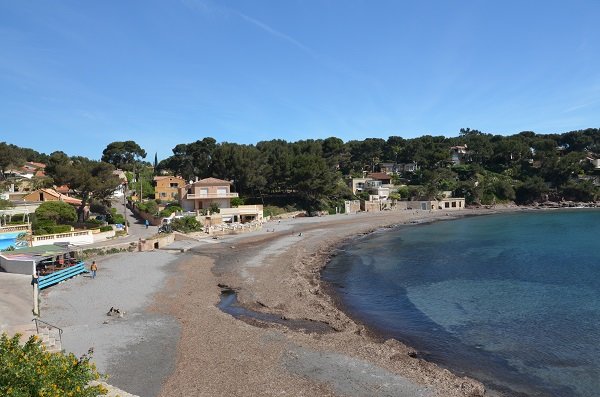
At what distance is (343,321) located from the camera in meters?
21.4

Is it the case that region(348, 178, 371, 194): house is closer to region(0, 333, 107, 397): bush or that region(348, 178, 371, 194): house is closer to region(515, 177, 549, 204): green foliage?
region(515, 177, 549, 204): green foliage

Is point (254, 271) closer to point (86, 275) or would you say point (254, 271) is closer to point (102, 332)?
point (86, 275)

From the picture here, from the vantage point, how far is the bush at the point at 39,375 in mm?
7293

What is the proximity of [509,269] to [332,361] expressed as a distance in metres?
24.9

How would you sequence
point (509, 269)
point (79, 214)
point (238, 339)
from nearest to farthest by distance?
point (238, 339) < point (509, 269) < point (79, 214)

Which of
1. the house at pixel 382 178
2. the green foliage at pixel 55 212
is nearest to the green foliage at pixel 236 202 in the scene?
the green foliage at pixel 55 212

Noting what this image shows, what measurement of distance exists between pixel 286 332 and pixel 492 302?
44.5 feet

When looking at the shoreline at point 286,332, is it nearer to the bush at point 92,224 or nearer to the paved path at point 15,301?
the paved path at point 15,301

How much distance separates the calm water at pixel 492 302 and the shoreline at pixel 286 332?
60.3 inches

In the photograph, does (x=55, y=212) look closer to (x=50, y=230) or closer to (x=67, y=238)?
(x=50, y=230)

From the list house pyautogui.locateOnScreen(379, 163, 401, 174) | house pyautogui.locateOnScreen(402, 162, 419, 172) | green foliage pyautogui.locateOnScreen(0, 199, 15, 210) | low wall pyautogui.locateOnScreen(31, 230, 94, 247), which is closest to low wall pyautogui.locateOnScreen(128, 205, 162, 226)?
low wall pyautogui.locateOnScreen(31, 230, 94, 247)

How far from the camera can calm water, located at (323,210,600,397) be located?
16.8 metres

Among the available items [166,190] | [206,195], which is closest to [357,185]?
[166,190]

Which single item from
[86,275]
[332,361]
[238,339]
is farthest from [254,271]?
[332,361]
